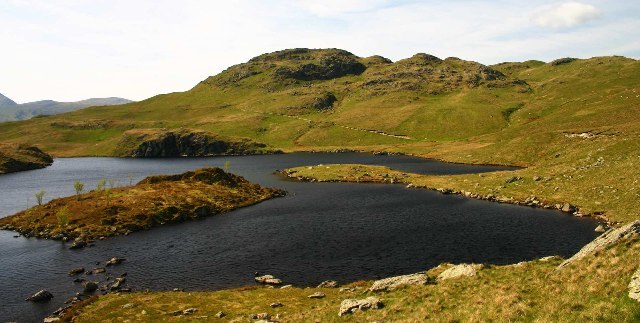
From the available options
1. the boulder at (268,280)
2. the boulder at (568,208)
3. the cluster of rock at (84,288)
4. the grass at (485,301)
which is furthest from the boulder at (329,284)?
the boulder at (568,208)

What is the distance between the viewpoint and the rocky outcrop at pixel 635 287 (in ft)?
75.3

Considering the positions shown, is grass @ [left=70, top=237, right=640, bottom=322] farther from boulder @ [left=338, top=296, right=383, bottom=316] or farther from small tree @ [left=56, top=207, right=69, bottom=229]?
small tree @ [left=56, top=207, right=69, bottom=229]

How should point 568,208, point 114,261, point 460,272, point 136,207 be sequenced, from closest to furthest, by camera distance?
point 460,272 → point 114,261 → point 568,208 → point 136,207

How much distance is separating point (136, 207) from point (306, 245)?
47.7 meters

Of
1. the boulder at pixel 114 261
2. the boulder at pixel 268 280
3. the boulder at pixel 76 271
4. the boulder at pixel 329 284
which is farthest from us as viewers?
the boulder at pixel 114 261

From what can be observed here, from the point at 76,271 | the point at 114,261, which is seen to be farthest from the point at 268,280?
the point at 76,271

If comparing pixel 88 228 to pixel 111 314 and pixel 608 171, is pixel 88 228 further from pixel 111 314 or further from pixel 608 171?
pixel 608 171

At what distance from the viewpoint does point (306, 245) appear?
71.8 metres

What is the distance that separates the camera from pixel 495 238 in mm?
70000

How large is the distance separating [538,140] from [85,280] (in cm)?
15343

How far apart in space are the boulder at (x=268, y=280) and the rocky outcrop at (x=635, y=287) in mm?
41319

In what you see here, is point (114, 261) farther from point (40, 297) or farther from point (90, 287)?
point (40, 297)

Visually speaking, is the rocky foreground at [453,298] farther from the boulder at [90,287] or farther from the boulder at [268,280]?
the boulder at [90,287]

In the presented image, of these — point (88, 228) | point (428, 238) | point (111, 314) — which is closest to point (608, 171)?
point (428, 238)
